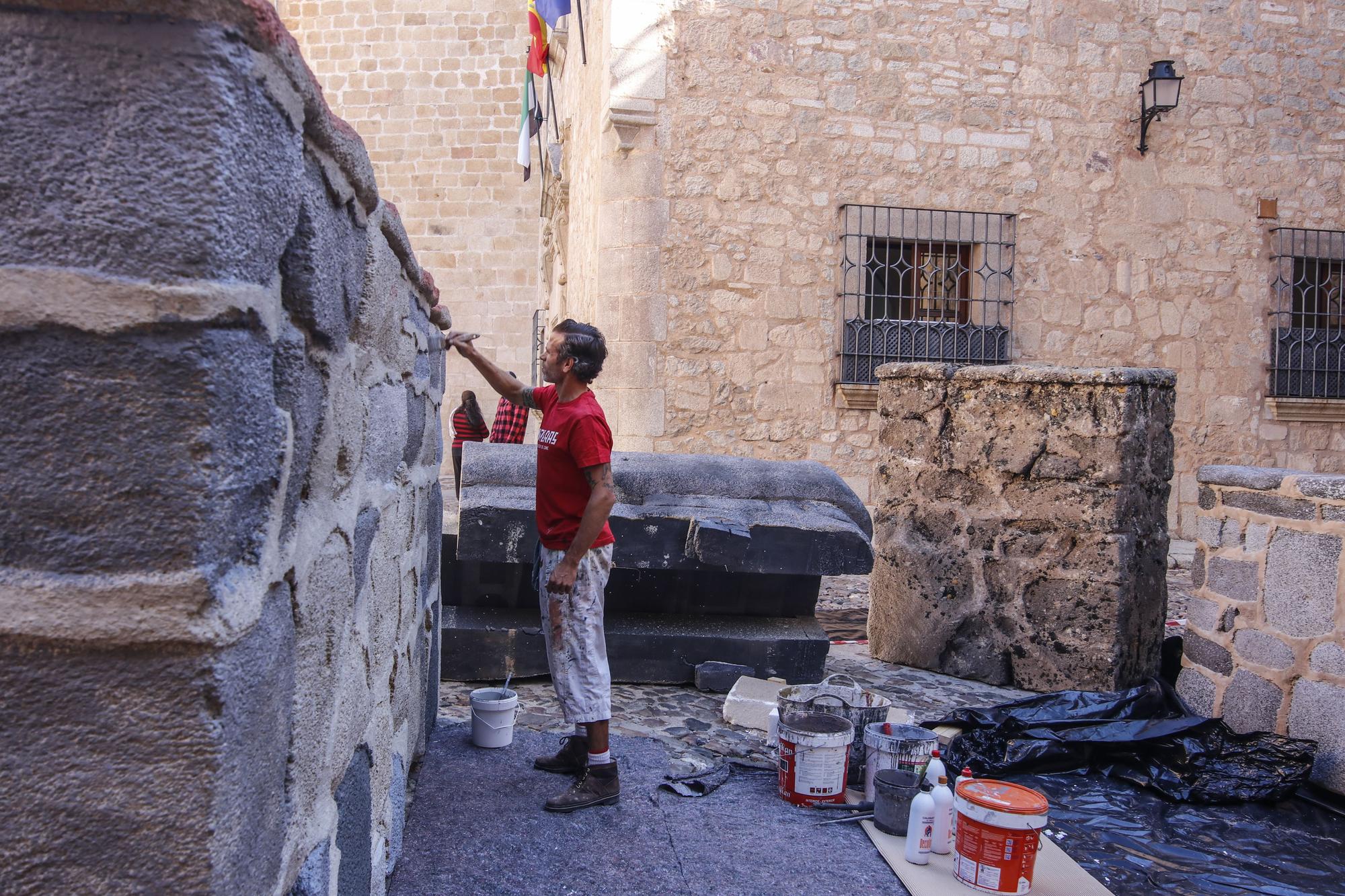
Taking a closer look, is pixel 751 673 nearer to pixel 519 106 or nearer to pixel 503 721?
pixel 503 721

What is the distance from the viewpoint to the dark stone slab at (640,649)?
14.3ft

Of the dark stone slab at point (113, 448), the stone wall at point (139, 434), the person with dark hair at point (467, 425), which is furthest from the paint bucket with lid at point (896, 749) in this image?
the person with dark hair at point (467, 425)

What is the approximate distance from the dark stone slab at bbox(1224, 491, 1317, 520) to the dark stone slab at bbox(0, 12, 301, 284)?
3.71 meters

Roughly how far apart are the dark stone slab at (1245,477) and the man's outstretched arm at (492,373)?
263cm

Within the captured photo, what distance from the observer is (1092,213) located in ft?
28.8

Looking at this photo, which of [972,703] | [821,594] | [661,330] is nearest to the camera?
[972,703]

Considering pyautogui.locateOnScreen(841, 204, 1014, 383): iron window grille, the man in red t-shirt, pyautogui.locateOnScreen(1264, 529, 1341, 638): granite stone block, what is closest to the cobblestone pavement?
the man in red t-shirt

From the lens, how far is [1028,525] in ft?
15.5

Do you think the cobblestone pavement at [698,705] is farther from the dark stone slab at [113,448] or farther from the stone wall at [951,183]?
the stone wall at [951,183]

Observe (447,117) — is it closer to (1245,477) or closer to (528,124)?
(528,124)

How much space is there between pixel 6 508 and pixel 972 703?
410 cm

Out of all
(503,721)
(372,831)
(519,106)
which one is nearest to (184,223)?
(372,831)

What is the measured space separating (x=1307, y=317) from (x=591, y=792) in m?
8.97

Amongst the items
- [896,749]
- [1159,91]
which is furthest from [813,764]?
[1159,91]
